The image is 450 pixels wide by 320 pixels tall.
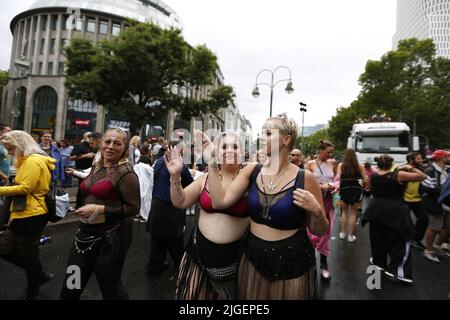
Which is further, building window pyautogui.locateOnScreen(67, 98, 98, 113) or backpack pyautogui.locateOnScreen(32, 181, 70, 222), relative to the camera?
building window pyautogui.locateOnScreen(67, 98, 98, 113)

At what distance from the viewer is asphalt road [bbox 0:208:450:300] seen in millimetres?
2951

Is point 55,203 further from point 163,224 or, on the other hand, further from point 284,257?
point 284,257

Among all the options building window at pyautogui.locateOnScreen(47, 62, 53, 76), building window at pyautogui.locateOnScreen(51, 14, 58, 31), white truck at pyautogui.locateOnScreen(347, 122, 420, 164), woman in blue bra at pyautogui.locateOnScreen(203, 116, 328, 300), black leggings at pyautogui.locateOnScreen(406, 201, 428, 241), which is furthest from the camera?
building window at pyautogui.locateOnScreen(51, 14, 58, 31)

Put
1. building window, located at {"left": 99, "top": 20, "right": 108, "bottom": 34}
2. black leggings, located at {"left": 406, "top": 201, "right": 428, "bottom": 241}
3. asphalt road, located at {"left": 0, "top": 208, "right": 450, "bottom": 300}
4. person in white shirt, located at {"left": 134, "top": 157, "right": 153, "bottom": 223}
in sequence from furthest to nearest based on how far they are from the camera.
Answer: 1. building window, located at {"left": 99, "top": 20, "right": 108, "bottom": 34}
2. person in white shirt, located at {"left": 134, "top": 157, "right": 153, "bottom": 223}
3. black leggings, located at {"left": 406, "top": 201, "right": 428, "bottom": 241}
4. asphalt road, located at {"left": 0, "top": 208, "right": 450, "bottom": 300}

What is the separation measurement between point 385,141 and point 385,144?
15 cm

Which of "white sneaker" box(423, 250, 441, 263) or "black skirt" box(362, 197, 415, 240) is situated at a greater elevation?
"black skirt" box(362, 197, 415, 240)

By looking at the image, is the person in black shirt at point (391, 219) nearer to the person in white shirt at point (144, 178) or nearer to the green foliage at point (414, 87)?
the person in white shirt at point (144, 178)

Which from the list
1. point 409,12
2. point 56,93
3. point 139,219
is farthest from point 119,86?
point 409,12

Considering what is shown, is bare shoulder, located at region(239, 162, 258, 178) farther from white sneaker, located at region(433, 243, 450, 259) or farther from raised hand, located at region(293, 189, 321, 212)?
white sneaker, located at region(433, 243, 450, 259)

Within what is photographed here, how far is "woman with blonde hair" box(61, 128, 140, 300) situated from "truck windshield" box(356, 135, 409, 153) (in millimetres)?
11962

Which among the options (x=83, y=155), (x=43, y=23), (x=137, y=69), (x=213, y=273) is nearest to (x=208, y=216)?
(x=213, y=273)

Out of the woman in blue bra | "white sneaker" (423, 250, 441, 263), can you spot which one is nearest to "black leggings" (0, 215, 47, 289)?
the woman in blue bra

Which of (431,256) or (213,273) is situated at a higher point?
(213,273)

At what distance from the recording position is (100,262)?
6.92 feet
